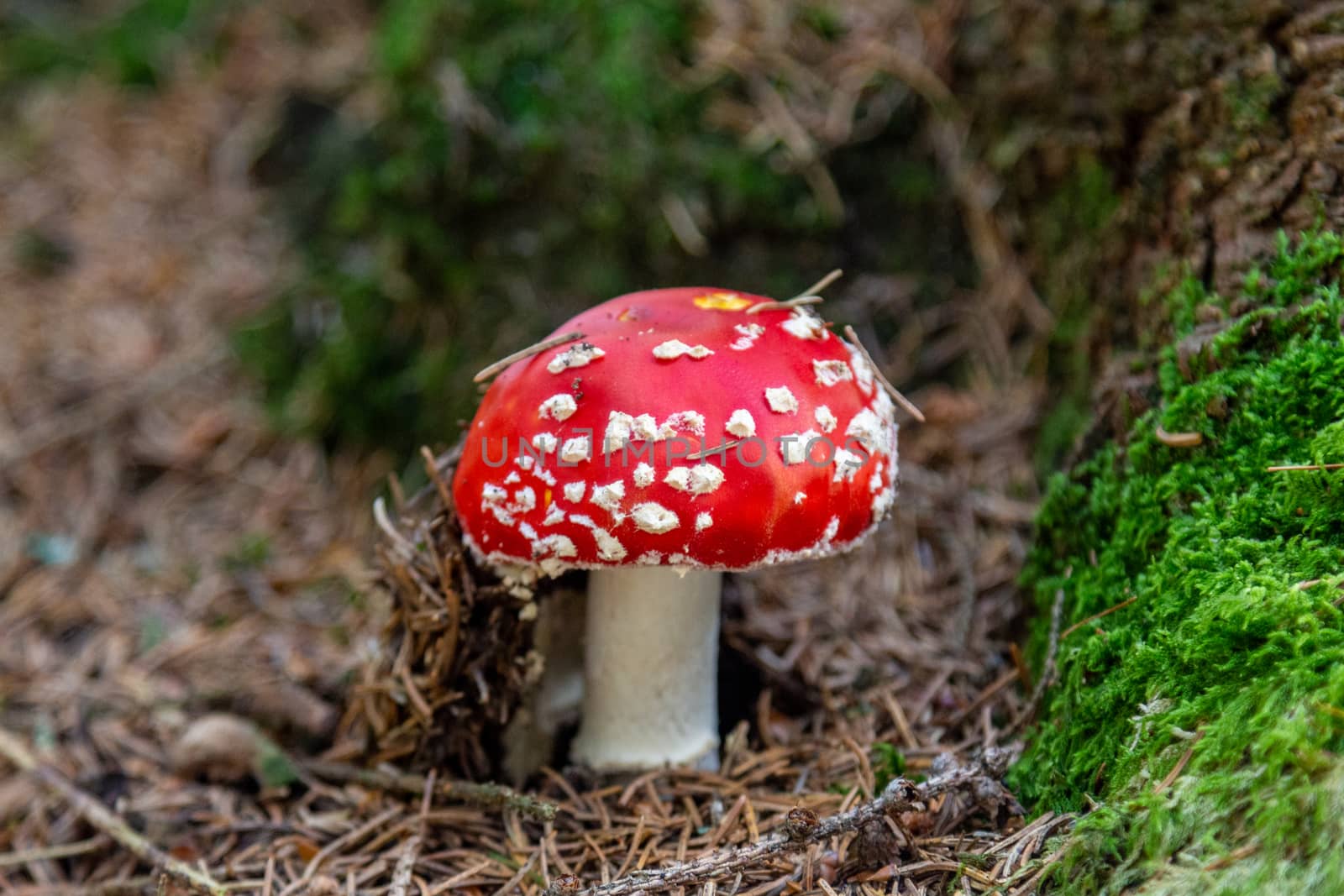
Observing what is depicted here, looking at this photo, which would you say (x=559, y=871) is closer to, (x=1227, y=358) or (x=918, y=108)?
(x=1227, y=358)

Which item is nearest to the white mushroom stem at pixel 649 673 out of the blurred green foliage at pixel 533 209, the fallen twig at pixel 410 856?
the fallen twig at pixel 410 856

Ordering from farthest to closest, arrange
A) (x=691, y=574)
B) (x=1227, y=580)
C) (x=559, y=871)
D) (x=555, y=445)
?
1. (x=691, y=574)
2. (x=559, y=871)
3. (x=555, y=445)
4. (x=1227, y=580)

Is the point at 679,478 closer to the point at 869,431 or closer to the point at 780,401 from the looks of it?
the point at 780,401

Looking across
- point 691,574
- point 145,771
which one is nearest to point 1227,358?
point 691,574

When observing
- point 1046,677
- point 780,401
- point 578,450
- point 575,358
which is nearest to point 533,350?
point 575,358

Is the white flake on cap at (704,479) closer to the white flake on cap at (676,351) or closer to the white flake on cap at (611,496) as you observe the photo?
the white flake on cap at (611,496)

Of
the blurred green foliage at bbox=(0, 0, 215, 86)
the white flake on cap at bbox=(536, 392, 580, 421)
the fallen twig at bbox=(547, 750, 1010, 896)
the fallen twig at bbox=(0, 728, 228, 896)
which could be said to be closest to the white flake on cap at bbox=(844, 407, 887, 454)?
the white flake on cap at bbox=(536, 392, 580, 421)

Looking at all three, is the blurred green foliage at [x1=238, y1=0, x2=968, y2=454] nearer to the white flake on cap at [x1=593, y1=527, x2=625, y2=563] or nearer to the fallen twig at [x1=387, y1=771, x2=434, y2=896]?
the fallen twig at [x1=387, y1=771, x2=434, y2=896]

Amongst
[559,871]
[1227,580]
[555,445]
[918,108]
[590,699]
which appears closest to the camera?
[1227,580]
